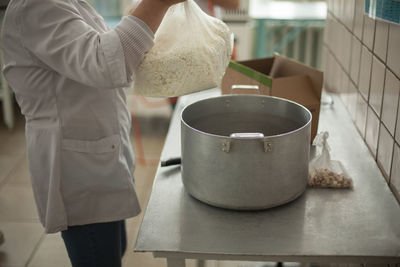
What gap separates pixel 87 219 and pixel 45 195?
11 cm

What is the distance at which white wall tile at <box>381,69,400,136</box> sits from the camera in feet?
3.51

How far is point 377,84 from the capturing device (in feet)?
3.97

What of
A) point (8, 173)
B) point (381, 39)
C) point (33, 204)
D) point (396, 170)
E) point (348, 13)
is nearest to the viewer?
point (396, 170)

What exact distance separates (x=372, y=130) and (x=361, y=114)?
132mm

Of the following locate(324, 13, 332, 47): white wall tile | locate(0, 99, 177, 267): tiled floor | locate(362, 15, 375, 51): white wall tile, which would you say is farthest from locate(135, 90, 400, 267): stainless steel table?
locate(0, 99, 177, 267): tiled floor

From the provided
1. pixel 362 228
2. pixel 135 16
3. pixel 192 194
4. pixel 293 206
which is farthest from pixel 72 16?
pixel 362 228

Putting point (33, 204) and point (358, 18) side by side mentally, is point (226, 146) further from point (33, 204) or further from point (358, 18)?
point (33, 204)

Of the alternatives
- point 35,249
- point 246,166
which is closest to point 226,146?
point 246,166

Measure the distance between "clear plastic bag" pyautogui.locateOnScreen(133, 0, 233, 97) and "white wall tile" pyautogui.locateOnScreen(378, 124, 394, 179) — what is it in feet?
1.37

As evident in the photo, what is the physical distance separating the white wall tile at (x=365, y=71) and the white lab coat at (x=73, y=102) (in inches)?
25.6

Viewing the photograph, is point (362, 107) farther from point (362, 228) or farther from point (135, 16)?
point (135, 16)

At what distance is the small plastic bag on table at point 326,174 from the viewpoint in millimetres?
1111

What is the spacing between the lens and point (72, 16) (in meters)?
0.93

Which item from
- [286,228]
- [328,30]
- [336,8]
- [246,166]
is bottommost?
[286,228]
